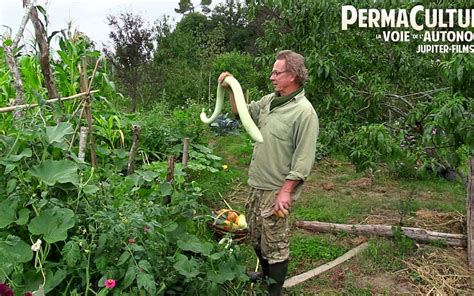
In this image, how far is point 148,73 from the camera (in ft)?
41.8

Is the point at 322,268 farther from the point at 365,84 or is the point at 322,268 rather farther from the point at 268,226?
the point at 365,84

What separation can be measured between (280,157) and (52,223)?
4.36 feet

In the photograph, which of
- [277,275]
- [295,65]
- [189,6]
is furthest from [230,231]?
[189,6]

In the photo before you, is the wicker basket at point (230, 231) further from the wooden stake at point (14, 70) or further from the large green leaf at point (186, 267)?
the wooden stake at point (14, 70)

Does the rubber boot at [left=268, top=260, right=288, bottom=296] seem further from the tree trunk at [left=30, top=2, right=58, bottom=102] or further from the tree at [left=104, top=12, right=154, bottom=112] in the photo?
the tree at [left=104, top=12, right=154, bottom=112]

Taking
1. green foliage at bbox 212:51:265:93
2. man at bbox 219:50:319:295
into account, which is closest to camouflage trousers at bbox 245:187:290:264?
man at bbox 219:50:319:295

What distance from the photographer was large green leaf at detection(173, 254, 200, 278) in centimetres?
264

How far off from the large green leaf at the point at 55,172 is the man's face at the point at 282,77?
1.25 metres

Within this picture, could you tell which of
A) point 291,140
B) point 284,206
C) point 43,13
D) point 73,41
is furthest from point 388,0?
point 73,41

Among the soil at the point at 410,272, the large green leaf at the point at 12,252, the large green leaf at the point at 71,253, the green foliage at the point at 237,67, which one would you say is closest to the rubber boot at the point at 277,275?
the soil at the point at 410,272

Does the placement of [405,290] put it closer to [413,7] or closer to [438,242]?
[438,242]

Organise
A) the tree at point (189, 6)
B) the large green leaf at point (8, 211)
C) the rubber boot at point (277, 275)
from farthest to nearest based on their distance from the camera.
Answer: the tree at point (189, 6) → the rubber boot at point (277, 275) → the large green leaf at point (8, 211)

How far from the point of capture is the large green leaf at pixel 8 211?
8.02 ft

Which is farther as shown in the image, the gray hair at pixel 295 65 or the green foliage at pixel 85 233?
the gray hair at pixel 295 65
